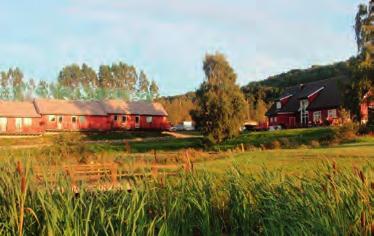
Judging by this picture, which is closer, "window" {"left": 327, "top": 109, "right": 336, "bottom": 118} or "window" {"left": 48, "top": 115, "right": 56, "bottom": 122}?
"window" {"left": 327, "top": 109, "right": 336, "bottom": 118}

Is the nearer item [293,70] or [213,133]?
[213,133]

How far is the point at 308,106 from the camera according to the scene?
69750 millimetres

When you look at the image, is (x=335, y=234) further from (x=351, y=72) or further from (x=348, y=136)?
(x=351, y=72)

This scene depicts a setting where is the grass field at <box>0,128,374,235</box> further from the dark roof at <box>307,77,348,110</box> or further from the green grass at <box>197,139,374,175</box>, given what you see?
the dark roof at <box>307,77,348,110</box>

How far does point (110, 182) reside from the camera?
22.0ft

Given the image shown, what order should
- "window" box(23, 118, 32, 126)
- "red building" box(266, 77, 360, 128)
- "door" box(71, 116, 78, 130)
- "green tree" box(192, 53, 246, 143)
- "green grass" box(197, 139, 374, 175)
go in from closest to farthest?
"green grass" box(197, 139, 374, 175), "green tree" box(192, 53, 246, 143), "red building" box(266, 77, 360, 128), "window" box(23, 118, 32, 126), "door" box(71, 116, 78, 130)

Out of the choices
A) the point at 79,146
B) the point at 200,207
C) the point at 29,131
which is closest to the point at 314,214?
the point at 200,207

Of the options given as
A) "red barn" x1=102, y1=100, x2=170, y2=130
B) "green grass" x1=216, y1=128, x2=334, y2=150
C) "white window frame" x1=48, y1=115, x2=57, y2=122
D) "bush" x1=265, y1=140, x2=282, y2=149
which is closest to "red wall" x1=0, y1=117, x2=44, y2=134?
"white window frame" x1=48, y1=115, x2=57, y2=122

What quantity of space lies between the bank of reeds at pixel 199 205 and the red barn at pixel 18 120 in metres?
67.5

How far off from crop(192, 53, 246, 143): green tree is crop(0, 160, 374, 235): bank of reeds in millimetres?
45422

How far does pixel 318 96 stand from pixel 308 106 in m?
1.93

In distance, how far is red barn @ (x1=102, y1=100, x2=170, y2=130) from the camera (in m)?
77.6

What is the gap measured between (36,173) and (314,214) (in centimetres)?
308

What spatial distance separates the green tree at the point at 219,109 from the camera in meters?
52.2
